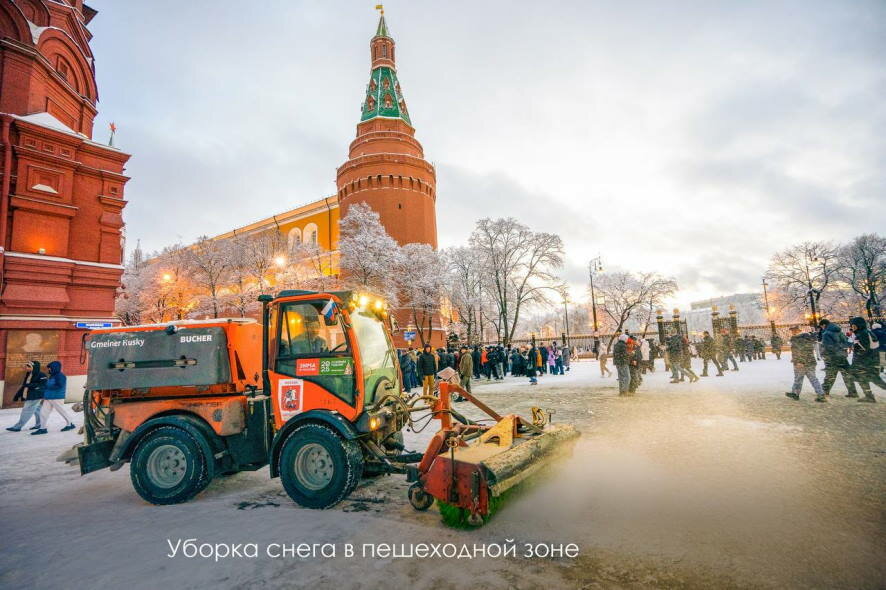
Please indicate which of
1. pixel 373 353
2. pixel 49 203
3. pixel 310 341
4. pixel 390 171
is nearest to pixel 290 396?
pixel 310 341

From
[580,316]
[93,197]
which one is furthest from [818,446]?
[580,316]

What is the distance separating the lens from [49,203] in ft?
56.2

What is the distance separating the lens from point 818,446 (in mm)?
6301

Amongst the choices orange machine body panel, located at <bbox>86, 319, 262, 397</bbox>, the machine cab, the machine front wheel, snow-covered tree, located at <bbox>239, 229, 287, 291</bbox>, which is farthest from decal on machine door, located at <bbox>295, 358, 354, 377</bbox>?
snow-covered tree, located at <bbox>239, 229, 287, 291</bbox>

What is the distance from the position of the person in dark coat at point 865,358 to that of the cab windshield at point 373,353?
10571mm

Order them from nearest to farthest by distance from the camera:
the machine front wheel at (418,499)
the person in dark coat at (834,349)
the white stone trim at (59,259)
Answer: the machine front wheel at (418,499)
the person in dark coat at (834,349)
the white stone trim at (59,259)

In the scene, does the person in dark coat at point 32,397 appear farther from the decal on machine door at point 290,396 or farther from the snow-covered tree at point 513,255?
the snow-covered tree at point 513,255

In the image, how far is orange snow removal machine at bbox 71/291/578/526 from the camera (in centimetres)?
483

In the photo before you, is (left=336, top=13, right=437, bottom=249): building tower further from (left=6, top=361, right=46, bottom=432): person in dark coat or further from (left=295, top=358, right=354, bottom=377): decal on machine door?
(left=295, top=358, right=354, bottom=377): decal on machine door

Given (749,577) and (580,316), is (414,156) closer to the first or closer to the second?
(749,577)

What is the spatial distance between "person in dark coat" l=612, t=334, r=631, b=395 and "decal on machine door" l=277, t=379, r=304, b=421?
34.3 ft

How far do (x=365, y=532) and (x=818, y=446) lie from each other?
690cm

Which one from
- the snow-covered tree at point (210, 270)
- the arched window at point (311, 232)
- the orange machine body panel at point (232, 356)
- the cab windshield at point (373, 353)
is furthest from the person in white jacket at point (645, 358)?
the arched window at point (311, 232)

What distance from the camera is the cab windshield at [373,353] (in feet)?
17.1
